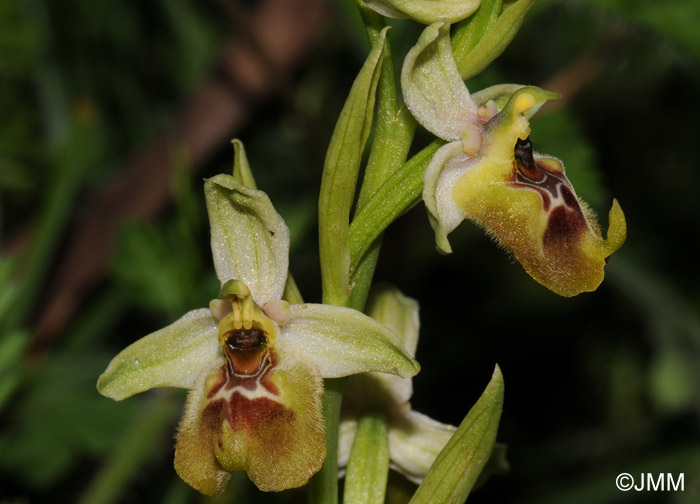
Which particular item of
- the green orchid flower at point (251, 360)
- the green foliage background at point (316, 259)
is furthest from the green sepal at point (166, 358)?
the green foliage background at point (316, 259)

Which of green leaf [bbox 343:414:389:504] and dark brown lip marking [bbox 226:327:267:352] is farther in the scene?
green leaf [bbox 343:414:389:504]

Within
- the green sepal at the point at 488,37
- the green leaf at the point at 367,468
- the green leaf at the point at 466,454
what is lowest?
the green leaf at the point at 367,468

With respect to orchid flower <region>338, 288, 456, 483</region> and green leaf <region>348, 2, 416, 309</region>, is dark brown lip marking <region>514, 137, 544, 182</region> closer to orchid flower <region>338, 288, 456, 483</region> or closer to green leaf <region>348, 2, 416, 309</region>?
green leaf <region>348, 2, 416, 309</region>

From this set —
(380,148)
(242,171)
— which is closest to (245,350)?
(242,171)

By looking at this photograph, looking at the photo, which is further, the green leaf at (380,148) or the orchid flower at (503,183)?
the green leaf at (380,148)

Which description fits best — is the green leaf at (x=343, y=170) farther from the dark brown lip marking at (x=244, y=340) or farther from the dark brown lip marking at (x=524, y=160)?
the dark brown lip marking at (x=524, y=160)

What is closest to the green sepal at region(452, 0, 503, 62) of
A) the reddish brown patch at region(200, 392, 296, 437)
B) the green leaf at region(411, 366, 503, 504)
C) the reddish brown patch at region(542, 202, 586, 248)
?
the reddish brown patch at region(542, 202, 586, 248)

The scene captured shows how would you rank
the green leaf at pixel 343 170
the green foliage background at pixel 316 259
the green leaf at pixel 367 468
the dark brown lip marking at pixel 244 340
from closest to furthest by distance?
the green leaf at pixel 343 170
the dark brown lip marking at pixel 244 340
the green leaf at pixel 367 468
the green foliage background at pixel 316 259
